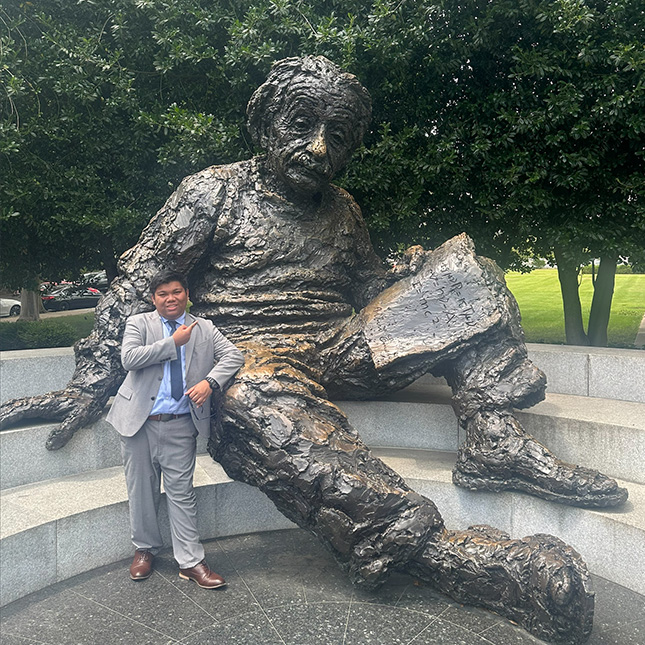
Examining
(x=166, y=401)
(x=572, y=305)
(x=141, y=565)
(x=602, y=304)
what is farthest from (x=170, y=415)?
(x=602, y=304)

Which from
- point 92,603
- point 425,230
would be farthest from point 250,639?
point 425,230

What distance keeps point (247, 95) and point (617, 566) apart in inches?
188

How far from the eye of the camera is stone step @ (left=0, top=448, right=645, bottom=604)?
328 cm

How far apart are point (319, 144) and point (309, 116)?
188 millimetres

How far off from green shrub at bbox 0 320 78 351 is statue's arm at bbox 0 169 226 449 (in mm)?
4378

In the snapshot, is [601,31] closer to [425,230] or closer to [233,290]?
[425,230]

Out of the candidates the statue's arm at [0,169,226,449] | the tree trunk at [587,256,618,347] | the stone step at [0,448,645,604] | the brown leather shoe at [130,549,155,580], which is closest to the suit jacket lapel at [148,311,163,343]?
the statue's arm at [0,169,226,449]

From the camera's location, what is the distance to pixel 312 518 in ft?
10.3

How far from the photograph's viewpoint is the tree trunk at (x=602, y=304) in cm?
776

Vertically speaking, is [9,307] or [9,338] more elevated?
[9,338]

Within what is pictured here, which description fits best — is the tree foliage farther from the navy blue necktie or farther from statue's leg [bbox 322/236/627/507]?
the navy blue necktie

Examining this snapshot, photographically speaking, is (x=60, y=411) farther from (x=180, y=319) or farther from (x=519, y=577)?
(x=519, y=577)

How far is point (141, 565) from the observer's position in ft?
11.2

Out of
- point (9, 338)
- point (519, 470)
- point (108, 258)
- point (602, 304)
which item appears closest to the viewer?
point (519, 470)
